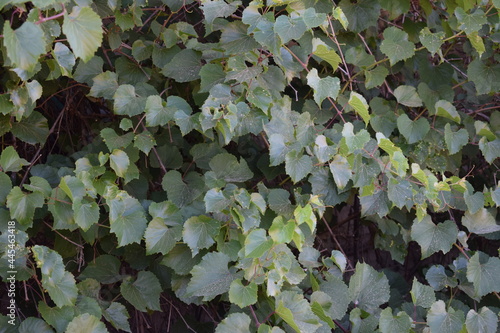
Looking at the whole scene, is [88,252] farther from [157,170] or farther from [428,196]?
[428,196]

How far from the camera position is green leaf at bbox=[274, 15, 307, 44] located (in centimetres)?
126

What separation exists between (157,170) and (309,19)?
69 centimetres

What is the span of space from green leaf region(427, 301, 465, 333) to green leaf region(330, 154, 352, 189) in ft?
1.45

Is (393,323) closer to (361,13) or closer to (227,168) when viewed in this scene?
(227,168)

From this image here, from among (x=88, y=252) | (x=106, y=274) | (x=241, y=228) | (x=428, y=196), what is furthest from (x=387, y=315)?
(x=88, y=252)

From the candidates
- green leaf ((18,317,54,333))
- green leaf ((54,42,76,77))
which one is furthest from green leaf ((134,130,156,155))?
green leaf ((18,317,54,333))


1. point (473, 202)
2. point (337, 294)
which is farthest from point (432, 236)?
point (337, 294)

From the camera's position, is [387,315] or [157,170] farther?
[157,170]

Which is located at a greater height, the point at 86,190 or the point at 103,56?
the point at 103,56

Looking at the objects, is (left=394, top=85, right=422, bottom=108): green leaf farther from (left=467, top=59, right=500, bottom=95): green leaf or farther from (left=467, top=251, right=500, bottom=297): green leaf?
(left=467, top=251, right=500, bottom=297): green leaf

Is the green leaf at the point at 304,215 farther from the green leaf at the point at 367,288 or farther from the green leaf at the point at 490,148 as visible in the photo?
the green leaf at the point at 490,148

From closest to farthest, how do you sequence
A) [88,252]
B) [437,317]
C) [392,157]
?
[392,157]
[437,317]
[88,252]

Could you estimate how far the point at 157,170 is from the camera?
5.61 feet

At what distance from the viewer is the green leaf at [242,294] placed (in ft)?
4.11
